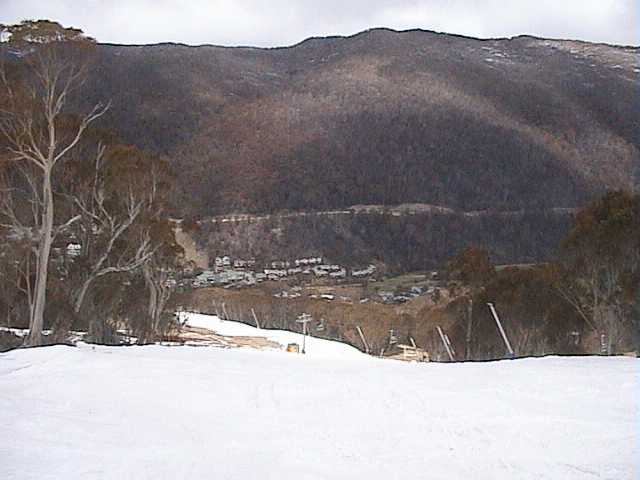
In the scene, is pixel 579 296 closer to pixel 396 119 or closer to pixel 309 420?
pixel 309 420

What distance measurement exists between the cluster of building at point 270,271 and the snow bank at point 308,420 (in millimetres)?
28314

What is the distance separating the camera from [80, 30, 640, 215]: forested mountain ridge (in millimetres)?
47531

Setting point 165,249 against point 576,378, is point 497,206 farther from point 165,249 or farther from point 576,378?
point 576,378

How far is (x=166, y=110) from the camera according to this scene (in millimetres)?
44031

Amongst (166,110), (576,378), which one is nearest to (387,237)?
(166,110)

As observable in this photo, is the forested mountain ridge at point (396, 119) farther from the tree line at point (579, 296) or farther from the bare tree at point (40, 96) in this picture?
the bare tree at point (40, 96)

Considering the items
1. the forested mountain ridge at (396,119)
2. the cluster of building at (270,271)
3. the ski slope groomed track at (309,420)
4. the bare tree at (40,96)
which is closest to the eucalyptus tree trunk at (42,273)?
the bare tree at (40,96)

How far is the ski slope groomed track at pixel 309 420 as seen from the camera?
5109 mm

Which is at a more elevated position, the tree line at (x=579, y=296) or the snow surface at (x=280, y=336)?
the tree line at (x=579, y=296)

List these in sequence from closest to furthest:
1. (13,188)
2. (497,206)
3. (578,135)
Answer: (13,188) < (497,206) < (578,135)

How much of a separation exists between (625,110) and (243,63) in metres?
25.9

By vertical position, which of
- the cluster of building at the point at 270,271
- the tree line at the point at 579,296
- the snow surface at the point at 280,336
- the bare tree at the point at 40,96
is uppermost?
the bare tree at the point at 40,96

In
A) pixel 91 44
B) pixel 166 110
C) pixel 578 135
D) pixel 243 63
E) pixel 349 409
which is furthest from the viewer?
pixel 243 63

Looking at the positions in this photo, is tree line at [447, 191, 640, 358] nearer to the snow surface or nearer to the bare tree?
the snow surface
